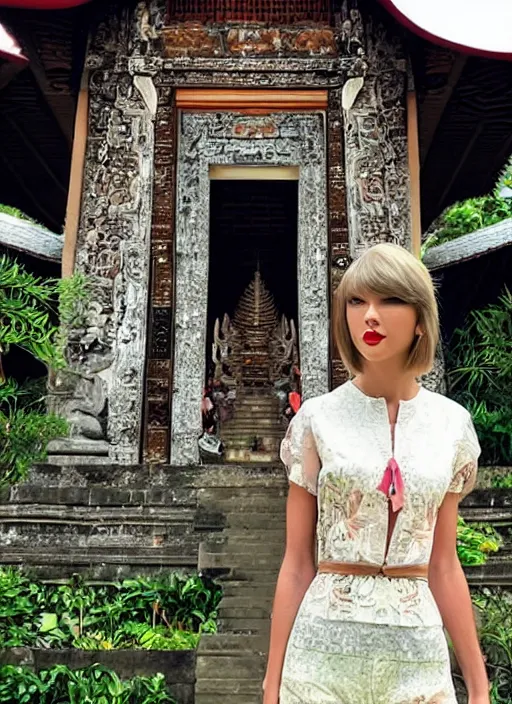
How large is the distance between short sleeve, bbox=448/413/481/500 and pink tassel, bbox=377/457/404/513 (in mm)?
160

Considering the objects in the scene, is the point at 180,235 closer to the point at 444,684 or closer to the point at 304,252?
the point at 304,252

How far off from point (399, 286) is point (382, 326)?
0.29 feet

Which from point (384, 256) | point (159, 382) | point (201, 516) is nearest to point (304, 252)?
point (159, 382)

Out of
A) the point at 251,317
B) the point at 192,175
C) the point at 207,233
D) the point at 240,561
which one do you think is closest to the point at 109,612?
the point at 240,561

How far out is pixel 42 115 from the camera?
41.4ft

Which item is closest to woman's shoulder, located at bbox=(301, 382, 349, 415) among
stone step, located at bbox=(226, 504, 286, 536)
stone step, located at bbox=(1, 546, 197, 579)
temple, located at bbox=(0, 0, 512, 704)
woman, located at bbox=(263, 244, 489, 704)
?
woman, located at bbox=(263, 244, 489, 704)

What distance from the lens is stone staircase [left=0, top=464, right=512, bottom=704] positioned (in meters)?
6.77

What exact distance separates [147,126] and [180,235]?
1201 millimetres

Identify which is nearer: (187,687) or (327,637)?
(327,637)

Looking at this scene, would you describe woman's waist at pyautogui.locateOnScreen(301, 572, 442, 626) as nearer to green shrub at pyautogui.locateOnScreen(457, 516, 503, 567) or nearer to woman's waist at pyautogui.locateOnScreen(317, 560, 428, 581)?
woman's waist at pyautogui.locateOnScreen(317, 560, 428, 581)

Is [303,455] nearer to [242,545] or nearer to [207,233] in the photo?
[242,545]

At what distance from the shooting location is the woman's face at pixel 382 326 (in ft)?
6.36

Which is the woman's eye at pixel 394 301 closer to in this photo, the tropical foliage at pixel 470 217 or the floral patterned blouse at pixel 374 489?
the floral patterned blouse at pixel 374 489

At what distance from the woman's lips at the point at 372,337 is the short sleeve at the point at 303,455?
0.20 metres
